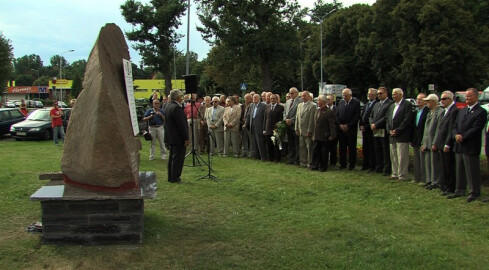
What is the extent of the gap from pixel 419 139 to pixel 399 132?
48 centimetres

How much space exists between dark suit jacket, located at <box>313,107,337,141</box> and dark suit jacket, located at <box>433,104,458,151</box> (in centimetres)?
302

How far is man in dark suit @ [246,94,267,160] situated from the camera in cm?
1297

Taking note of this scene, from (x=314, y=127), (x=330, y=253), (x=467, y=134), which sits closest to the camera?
(x=330, y=253)

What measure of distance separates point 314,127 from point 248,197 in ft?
13.0

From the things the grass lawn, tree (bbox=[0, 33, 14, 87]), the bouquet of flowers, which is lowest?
the grass lawn

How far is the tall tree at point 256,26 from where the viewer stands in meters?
34.2

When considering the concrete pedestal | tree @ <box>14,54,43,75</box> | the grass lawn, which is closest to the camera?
the grass lawn

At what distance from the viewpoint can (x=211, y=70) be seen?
53000 mm

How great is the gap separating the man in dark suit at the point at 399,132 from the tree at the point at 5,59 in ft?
159

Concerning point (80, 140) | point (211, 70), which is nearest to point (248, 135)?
point (80, 140)

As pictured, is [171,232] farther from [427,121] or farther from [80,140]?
[427,121]

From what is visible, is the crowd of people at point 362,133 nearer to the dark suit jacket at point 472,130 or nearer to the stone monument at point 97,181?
the dark suit jacket at point 472,130

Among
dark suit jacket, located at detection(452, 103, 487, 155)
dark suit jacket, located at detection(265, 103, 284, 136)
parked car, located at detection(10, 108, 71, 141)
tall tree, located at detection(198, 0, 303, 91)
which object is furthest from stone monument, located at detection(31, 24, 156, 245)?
tall tree, located at detection(198, 0, 303, 91)

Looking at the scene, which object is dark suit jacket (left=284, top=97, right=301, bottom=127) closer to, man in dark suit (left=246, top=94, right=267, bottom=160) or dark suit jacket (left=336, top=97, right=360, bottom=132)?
man in dark suit (left=246, top=94, right=267, bottom=160)
